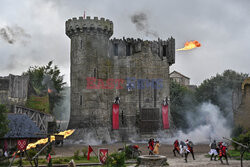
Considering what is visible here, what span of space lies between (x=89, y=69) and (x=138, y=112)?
8413 millimetres

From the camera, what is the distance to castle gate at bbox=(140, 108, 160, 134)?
143 feet

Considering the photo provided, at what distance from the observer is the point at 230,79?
188 feet

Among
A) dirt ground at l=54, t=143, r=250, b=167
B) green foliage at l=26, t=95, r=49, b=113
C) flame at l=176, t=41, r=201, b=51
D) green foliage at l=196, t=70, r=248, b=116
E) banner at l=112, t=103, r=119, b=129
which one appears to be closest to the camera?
dirt ground at l=54, t=143, r=250, b=167

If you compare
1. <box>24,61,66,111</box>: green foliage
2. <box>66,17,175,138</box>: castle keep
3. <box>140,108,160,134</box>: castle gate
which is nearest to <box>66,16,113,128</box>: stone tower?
<box>66,17,175,138</box>: castle keep

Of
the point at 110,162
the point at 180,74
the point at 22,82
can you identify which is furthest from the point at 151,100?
the point at 180,74

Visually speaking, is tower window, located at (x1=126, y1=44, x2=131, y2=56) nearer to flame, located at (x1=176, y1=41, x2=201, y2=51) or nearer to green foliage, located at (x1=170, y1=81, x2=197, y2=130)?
flame, located at (x1=176, y1=41, x2=201, y2=51)

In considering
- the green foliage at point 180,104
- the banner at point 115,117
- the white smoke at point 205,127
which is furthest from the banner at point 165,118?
the green foliage at point 180,104

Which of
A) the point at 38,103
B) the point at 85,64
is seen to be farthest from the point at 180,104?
the point at 38,103

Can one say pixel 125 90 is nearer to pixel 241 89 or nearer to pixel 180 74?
pixel 241 89

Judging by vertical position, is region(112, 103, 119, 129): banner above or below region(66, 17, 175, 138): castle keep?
below

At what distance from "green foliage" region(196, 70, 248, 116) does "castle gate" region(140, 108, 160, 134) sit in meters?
14.2

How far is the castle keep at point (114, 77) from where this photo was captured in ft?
135

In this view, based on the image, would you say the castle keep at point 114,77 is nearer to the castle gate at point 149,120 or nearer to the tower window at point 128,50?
the castle gate at point 149,120

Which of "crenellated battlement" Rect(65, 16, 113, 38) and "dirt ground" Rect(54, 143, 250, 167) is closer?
"dirt ground" Rect(54, 143, 250, 167)
